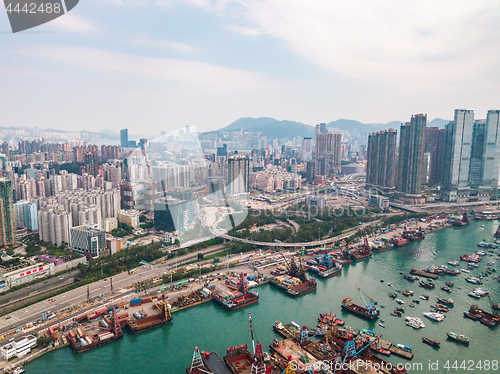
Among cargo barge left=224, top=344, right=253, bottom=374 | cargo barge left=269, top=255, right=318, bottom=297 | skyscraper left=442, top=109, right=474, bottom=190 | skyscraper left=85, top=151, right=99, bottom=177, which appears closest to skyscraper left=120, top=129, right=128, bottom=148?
skyscraper left=85, top=151, right=99, bottom=177

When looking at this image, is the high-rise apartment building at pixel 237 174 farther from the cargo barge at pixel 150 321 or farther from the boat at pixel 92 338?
the boat at pixel 92 338

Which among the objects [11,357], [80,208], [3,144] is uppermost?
[3,144]

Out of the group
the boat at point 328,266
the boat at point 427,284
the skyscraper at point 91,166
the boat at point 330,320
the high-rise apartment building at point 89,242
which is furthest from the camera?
the skyscraper at point 91,166

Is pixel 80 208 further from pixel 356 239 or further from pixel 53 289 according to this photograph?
pixel 356 239

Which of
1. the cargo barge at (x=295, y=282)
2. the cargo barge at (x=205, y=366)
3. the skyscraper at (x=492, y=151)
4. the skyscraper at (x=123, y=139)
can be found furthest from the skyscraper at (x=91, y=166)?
the skyscraper at (x=492, y=151)

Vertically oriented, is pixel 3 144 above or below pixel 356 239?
above

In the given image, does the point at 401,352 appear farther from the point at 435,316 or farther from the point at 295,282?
the point at 295,282

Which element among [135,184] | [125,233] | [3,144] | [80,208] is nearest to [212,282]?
[125,233]
